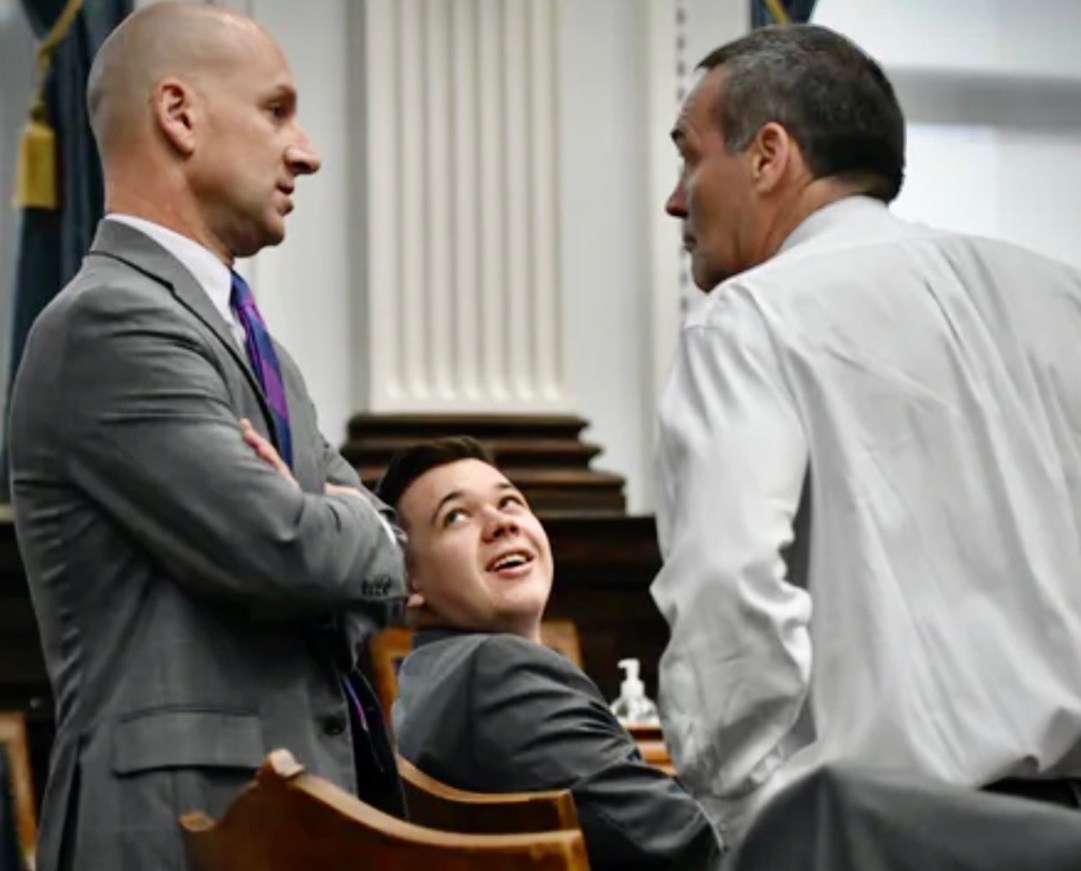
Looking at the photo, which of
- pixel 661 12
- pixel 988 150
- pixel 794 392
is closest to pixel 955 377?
pixel 794 392

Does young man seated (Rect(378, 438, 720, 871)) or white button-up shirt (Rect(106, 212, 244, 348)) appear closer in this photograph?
white button-up shirt (Rect(106, 212, 244, 348))

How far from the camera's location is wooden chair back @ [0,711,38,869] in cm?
430

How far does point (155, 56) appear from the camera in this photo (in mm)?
2537

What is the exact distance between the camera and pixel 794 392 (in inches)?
89.1

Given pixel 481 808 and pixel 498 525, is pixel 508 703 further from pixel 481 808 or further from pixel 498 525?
pixel 498 525

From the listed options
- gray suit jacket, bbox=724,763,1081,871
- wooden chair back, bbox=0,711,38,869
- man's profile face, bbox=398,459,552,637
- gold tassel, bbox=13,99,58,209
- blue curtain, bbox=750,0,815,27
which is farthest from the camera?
blue curtain, bbox=750,0,815,27

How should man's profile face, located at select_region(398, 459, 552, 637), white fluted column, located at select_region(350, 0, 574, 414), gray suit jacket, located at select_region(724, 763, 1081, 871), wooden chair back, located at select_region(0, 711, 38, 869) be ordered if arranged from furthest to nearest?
1. white fluted column, located at select_region(350, 0, 574, 414)
2. wooden chair back, located at select_region(0, 711, 38, 869)
3. man's profile face, located at select_region(398, 459, 552, 637)
4. gray suit jacket, located at select_region(724, 763, 1081, 871)

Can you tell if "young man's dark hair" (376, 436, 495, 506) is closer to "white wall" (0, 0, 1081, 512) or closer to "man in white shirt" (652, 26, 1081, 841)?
"man in white shirt" (652, 26, 1081, 841)

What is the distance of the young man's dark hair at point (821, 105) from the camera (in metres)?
2.44

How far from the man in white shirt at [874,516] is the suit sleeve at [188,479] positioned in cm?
33

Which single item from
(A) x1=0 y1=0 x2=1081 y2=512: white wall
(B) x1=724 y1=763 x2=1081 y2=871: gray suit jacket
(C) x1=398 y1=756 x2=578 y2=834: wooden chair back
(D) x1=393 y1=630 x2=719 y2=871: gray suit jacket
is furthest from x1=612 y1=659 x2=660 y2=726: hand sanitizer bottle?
(B) x1=724 y1=763 x2=1081 y2=871: gray suit jacket

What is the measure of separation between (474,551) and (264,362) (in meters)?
0.90

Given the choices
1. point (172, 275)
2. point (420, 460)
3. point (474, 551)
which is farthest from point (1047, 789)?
point (420, 460)

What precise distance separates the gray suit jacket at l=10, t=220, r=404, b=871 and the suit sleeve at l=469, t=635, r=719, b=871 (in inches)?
22.8
